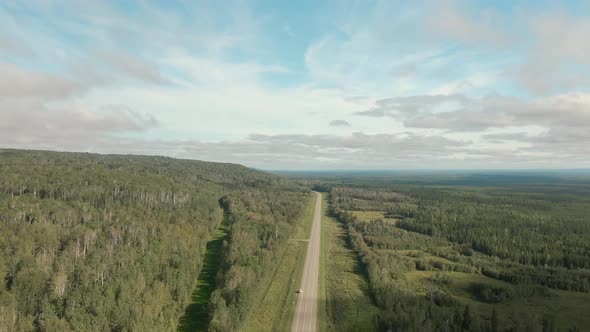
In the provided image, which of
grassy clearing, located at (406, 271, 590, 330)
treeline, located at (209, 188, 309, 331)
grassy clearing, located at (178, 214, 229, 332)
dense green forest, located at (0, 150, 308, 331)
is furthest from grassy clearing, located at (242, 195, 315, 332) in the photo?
grassy clearing, located at (406, 271, 590, 330)

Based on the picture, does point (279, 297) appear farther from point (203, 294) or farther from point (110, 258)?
point (110, 258)

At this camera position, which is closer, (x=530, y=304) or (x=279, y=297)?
(x=279, y=297)

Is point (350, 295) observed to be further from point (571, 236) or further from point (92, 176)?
point (92, 176)

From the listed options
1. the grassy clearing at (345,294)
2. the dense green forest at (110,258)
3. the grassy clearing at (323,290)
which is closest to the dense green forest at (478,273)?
the grassy clearing at (345,294)

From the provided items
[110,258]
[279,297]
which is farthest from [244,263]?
[110,258]

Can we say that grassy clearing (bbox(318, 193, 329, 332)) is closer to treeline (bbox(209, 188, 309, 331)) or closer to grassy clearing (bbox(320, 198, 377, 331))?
grassy clearing (bbox(320, 198, 377, 331))

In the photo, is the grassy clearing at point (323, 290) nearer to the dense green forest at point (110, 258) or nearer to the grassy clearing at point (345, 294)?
the grassy clearing at point (345, 294)
